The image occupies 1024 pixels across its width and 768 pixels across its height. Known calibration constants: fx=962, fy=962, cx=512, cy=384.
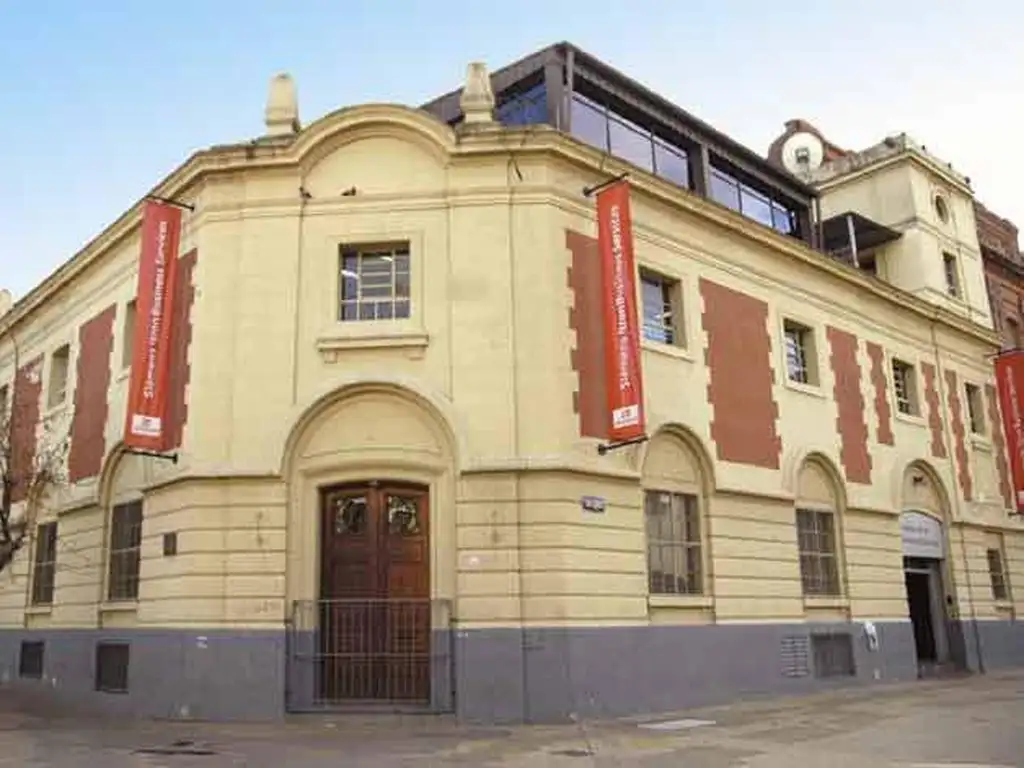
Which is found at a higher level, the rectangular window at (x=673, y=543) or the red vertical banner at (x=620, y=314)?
the red vertical banner at (x=620, y=314)

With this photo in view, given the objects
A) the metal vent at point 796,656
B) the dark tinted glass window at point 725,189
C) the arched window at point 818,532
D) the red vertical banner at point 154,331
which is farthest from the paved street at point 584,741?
the dark tinted glass window at point 725,189

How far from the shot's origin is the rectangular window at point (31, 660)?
19047mm

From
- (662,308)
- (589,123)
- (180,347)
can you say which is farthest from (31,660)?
(589,123)

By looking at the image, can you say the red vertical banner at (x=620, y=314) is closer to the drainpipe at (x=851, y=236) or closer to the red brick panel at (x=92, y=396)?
the red brick panel at (x=92, y=396)

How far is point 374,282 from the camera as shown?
1588 cm

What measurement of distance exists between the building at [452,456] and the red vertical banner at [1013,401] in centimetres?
872

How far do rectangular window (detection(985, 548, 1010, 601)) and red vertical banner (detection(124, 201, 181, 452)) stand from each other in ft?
67.5

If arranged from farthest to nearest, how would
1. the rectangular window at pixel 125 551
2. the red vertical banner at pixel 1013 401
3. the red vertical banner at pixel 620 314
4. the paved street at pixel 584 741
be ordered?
the red vertical banner at pixel 1013 401
the rectangular window at pixel 125 551
the red vertical banner at pixel 620 314
the paved street at pixel 584 741

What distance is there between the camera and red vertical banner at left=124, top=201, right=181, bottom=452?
1528 cm

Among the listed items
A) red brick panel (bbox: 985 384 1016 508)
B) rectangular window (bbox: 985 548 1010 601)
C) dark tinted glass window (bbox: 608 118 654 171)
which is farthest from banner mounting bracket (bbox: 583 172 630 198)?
red brick panel (bbox: 985 384 1016 508)

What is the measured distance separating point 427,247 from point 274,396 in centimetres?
341

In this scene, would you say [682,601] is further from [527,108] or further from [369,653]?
[527,108]

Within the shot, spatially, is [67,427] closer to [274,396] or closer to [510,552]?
[274,396]

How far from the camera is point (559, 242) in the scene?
1577 centimetres
